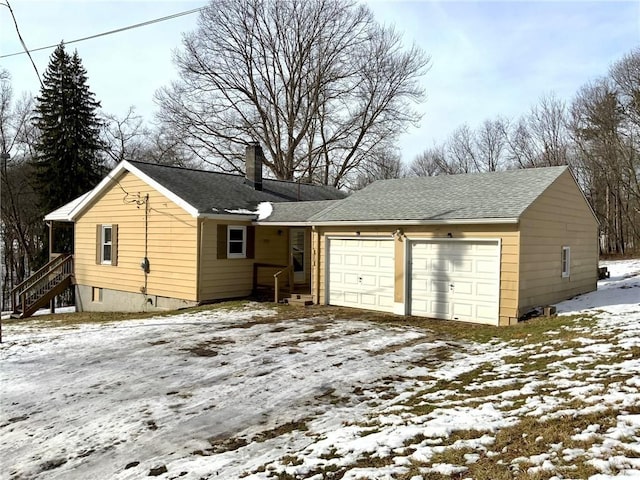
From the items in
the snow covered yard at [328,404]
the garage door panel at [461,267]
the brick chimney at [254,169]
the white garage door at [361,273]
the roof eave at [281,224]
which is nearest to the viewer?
the snow covered yard at [328,404]

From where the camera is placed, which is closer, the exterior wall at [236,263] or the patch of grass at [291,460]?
the patch of grass at [291,460]

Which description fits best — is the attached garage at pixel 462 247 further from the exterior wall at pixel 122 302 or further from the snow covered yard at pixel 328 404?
the exterior wall at pixel 122 302

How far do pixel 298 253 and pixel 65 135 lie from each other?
19763mm

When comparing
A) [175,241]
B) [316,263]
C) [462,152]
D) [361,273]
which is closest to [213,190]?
[175,241]

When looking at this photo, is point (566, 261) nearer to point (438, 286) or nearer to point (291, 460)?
point (438, 286)

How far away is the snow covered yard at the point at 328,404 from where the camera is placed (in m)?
4.27

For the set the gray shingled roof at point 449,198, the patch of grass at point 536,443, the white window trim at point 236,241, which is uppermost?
the gray shingled roof at point 449,198

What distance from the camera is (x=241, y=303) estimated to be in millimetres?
14617

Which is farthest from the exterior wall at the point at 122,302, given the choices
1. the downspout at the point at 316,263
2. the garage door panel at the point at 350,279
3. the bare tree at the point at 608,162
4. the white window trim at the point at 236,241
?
the bare tree at the point at 608,162

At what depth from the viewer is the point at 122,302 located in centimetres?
1741

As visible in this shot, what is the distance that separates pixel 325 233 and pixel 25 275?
3006cm

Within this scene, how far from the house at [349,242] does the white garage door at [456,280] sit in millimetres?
26

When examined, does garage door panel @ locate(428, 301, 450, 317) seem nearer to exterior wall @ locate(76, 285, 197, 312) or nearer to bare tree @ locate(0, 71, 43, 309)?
exterior wall @ locate(76, 285, 197, 312)

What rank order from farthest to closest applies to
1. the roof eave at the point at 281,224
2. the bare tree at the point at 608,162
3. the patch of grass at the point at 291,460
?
the bare tree at the point at 608,162, the roof eave at the point at 281,224, the patch of grass at the point at 291,460
